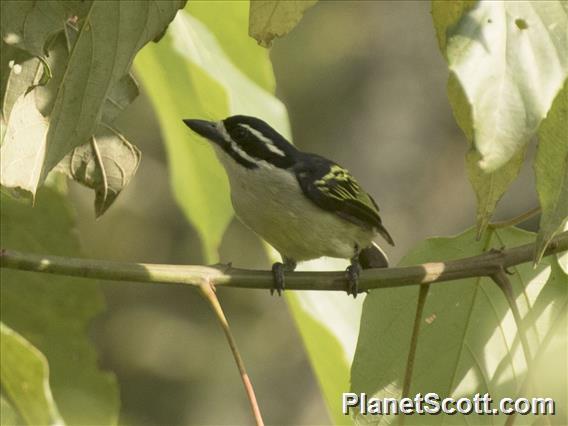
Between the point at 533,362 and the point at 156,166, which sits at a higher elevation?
the point at 156,166

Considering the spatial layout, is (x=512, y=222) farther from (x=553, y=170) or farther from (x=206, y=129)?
(x=206, y=129)

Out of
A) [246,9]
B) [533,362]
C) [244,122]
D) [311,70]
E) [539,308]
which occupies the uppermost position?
[311,70]

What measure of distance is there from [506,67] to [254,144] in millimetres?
2038

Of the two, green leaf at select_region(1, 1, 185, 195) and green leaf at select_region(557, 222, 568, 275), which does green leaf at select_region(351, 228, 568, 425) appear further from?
green leaf at select_region(1, 1, 185, 195)

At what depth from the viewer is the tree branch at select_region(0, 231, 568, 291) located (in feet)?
6.01

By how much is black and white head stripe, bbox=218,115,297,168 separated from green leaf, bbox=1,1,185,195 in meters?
1.48

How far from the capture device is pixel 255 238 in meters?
11.3

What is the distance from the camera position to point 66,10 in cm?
166

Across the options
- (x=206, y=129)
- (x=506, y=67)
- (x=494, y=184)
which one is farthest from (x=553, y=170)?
(x=206, y=129)

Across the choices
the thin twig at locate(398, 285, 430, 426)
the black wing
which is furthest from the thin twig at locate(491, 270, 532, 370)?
the black wing

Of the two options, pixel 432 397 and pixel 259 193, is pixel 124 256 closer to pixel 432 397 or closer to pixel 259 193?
pixel 259 193

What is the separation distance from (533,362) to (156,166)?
9778mm

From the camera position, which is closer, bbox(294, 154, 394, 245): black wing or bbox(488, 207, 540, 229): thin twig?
bbox(488, 207, 540, 229): thin twig

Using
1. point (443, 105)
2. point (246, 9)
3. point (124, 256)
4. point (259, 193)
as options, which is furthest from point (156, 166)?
point (246, 9)
